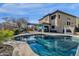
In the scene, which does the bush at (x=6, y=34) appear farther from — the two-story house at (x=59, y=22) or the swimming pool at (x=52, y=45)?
the two-story house at (x=59, y=22)

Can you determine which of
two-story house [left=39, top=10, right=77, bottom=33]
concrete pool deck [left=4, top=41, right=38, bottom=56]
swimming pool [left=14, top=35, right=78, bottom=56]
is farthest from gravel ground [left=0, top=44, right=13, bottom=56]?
two-story house [left=39, top=10, right=77, bottom=33]

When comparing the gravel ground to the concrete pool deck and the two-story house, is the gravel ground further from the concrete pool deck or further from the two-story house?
the two-story house

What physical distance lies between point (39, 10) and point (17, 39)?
302 mm

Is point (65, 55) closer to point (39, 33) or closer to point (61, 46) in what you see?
point (61, 46)

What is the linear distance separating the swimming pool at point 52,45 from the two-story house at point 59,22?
0.06 metres

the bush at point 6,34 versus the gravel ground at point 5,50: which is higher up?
the bush at point 6,34

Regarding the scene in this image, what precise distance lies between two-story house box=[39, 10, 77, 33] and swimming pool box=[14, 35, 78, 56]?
0.06m

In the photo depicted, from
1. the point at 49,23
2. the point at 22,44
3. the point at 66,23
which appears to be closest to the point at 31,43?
the point at 22,44

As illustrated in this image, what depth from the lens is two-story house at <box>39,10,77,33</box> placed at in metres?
1.30

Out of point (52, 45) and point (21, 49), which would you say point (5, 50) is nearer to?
point (21, 49)

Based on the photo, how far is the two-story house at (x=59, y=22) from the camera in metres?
1.30

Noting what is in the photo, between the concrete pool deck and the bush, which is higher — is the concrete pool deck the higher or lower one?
the lower one

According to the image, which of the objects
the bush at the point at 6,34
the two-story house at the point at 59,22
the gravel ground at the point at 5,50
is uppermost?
the two-story house at the point at 59,22

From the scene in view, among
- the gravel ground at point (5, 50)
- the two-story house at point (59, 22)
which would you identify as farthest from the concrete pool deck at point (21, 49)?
the two-story house at point (59, 22)
